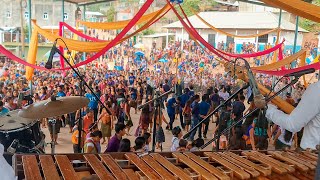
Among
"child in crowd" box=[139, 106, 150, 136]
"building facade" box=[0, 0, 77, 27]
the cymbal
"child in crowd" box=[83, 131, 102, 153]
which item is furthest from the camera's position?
"building facade" box=[0, 0, 77, 27]

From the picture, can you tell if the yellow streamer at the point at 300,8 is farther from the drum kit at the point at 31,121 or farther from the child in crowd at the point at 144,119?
the child in crowd at the point at 144,119

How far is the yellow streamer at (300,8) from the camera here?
13.3 feet

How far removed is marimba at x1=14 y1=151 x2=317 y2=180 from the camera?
2.58m

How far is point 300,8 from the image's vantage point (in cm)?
434

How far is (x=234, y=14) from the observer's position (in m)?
25.3

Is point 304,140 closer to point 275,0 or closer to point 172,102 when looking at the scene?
point 275,0

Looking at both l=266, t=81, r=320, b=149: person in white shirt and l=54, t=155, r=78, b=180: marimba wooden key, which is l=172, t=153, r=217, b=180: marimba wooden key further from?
l=54, t=155, r=78, b=180: marimba wooden key

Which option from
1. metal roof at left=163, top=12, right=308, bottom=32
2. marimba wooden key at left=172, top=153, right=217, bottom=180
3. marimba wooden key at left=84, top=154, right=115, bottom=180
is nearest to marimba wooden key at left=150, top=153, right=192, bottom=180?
marimba wooden key at left=172, top=153, right=217, bottom=180

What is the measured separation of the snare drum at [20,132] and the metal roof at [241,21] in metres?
18.5

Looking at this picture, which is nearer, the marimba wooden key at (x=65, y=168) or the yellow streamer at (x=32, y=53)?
the marimba wooden key at (x=65, y=168)

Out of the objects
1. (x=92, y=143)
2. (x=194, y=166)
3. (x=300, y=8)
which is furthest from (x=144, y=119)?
(x=194, y=166)

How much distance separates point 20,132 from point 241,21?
21.5 metres

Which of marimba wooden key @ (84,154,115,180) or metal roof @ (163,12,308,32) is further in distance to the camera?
metal roof @ (163,12,308,32)

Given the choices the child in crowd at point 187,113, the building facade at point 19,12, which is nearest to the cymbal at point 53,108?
the child in crowd at point 187,113
